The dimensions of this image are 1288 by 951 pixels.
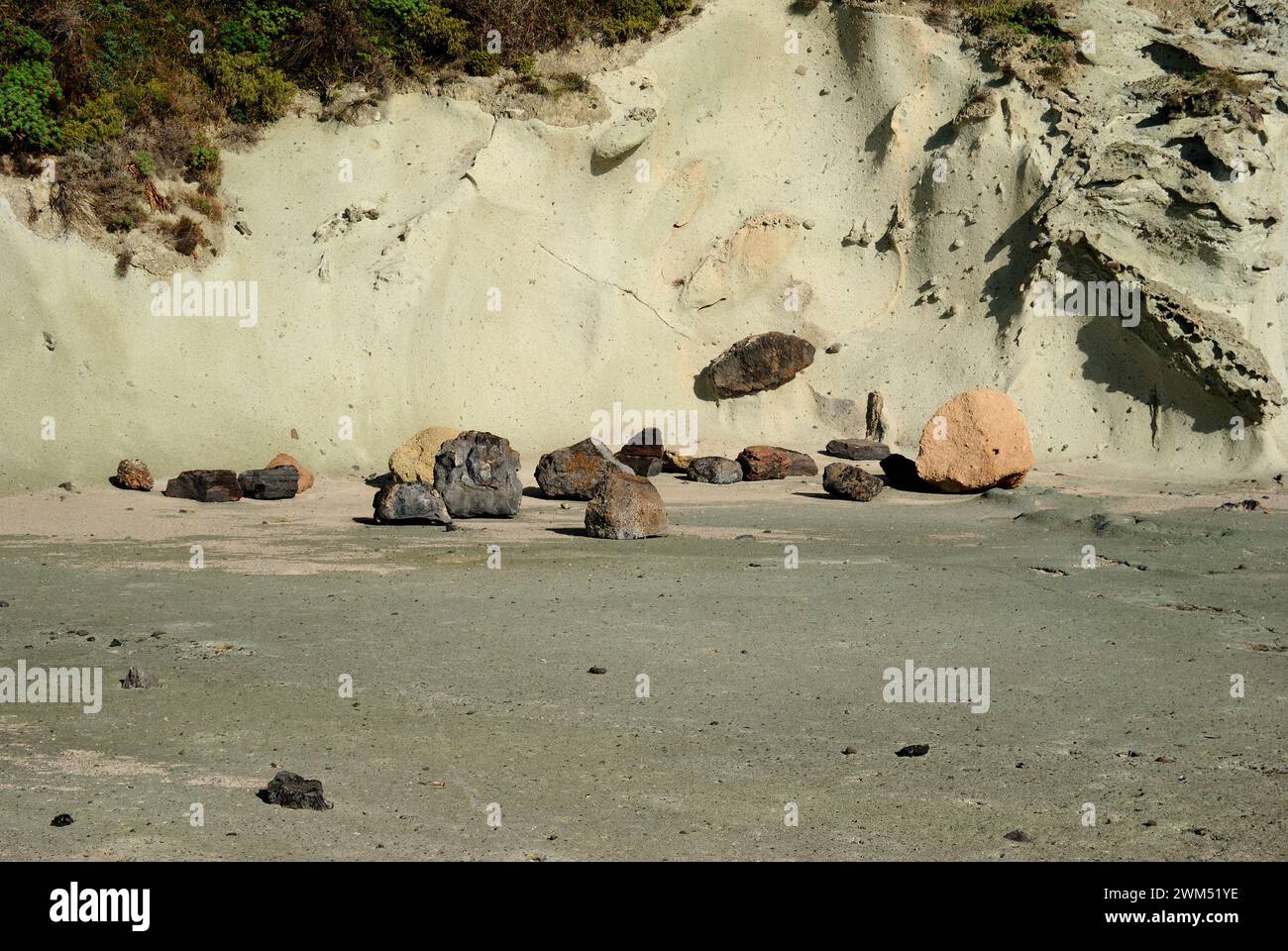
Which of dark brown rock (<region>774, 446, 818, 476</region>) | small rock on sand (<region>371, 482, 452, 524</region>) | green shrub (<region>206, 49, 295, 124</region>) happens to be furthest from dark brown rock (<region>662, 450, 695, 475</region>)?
green shrub (<region>206, 49, 295, 124</region>)

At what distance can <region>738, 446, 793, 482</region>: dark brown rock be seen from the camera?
Answer: 1580 centimetres

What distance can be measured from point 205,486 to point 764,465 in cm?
622

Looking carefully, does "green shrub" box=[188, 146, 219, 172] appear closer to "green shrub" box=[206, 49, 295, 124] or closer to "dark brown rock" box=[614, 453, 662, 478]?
"green shrub" box=[206, 49, 295, 124]

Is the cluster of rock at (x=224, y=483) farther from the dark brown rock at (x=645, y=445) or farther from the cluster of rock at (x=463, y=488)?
the dark brown rock at (x=645, y=445)

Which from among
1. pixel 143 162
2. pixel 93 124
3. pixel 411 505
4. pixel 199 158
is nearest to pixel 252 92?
pixel 199 158

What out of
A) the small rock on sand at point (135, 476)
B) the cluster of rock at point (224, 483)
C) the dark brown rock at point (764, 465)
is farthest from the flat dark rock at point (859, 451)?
the small rock on sand at point (135, 476)

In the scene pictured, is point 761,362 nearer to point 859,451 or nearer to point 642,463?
point 859,451

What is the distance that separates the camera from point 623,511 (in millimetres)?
11672

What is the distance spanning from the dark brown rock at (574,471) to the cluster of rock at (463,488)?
0.86 metres

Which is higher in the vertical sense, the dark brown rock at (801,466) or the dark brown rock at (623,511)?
the dark brown rock at (801,466)

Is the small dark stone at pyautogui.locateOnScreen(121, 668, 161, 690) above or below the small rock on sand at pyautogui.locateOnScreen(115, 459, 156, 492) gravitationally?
below

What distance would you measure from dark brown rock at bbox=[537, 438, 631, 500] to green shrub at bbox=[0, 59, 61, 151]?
808 centimetres

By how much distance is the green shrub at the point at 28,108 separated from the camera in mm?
17000

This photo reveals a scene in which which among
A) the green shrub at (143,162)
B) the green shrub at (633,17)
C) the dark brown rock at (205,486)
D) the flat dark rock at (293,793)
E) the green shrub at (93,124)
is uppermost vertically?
the green shrub at (633,17)
